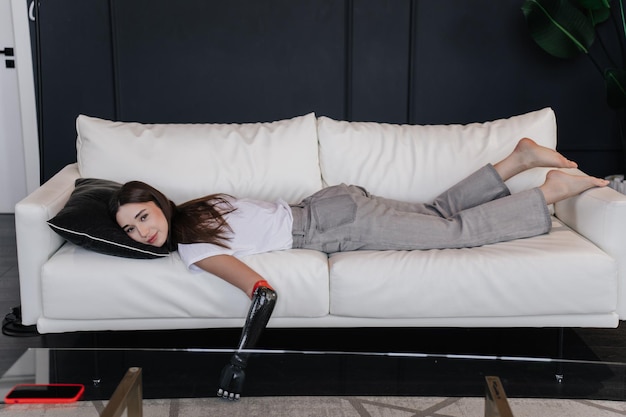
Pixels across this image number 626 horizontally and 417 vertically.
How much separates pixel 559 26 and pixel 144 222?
247cm

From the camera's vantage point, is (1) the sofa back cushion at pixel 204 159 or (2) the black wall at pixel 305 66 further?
(2) the black wall at pixel 305 66

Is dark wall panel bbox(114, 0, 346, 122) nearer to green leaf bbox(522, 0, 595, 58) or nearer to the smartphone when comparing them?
green leaf bbox(522, 0, 595, 58)

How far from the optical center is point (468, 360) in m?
1.54

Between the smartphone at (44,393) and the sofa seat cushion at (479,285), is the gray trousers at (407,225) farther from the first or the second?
the smartphone at (44,393)

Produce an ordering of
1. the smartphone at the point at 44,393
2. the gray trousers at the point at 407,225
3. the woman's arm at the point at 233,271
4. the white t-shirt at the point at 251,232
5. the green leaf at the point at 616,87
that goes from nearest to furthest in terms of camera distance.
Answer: the smartphone at the point at 44,393, the woman's arm at the point at 233,271, the white t-shirt at the point at 251,232, the gray trousers at the point at 407,225, the green leaf at the point at 616,87

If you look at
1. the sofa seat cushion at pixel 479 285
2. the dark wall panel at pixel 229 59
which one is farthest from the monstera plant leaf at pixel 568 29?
the sofa seat cushion at pixel 479 285

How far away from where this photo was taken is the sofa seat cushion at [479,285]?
2281 mm

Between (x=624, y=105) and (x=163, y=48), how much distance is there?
95.7 inches

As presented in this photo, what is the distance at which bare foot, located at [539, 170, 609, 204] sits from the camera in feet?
8.27

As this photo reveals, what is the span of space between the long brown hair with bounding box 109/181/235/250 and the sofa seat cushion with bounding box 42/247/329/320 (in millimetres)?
87

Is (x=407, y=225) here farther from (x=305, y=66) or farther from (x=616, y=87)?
(x=305, y=66)

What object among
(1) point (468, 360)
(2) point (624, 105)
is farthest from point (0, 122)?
(1) point (468, 360)

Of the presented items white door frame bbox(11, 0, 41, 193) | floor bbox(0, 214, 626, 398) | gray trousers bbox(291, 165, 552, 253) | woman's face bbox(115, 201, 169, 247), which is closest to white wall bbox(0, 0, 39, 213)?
white door frame bbox(11, 0, 41, 193)

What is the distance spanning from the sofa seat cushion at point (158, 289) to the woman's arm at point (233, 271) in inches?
2.2
